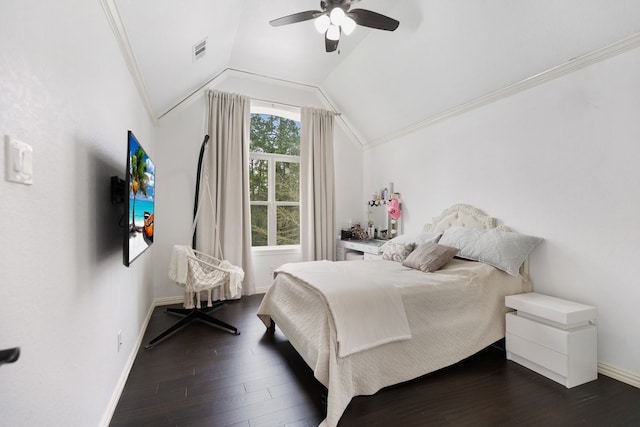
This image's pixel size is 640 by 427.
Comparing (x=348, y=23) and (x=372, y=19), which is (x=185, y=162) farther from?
(x=372, y=19)

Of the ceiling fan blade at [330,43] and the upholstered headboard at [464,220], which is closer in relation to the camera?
the ceiling fan blade at [330,43]

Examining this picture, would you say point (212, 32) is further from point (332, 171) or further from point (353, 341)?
point (353, 341)

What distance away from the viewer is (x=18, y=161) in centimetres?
82

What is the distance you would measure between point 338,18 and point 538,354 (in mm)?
2997

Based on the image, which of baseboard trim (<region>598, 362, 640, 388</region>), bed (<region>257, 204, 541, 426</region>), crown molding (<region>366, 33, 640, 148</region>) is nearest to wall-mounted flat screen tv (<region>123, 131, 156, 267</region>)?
bed (<region>257, 204, 541, 426</region>)

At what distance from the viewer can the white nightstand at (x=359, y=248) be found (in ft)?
13.0

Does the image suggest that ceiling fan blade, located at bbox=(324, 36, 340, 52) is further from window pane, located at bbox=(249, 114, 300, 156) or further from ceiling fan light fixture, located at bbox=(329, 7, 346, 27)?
window pane, located at bbox=(249, 114, 300, 156)

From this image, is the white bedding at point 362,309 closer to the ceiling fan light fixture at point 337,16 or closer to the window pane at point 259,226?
the ceiling fan light fixture at point 337,16

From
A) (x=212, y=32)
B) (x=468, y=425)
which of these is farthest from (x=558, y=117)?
(x=212, y=32)

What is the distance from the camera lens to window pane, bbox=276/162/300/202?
475cm

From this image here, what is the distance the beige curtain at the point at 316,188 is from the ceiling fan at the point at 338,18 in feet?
7.08

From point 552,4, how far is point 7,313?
3.49 meters

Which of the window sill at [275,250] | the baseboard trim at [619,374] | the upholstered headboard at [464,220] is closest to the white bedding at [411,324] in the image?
the upholstered headboard at [464,220]

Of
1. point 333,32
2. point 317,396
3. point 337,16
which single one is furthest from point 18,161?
point 333,32
